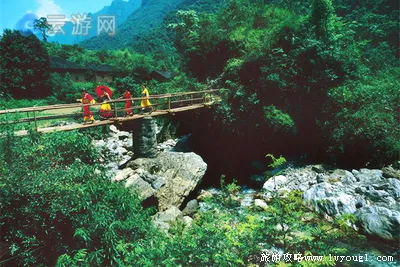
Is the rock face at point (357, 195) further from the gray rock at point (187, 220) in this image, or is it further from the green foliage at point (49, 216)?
the green foliage at point (49, 216)

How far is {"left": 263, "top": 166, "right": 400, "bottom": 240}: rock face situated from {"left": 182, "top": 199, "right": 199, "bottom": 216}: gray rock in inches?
112

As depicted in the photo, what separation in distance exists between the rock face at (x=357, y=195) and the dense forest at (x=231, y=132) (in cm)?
95

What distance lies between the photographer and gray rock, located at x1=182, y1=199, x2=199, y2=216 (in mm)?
10999

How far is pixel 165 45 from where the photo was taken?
245 ft

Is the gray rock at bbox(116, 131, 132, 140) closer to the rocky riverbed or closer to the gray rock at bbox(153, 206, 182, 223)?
the rocky riverbed

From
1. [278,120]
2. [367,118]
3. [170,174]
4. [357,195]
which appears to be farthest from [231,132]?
[357,195]

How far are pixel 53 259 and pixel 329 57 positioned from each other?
15.6m

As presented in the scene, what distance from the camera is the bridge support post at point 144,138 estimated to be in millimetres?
12938

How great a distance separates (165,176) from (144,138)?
2.30 meters

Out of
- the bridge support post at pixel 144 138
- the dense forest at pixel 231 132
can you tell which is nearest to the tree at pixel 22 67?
the dense forest at pixel 231 132

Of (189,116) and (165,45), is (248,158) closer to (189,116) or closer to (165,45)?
(189,116)

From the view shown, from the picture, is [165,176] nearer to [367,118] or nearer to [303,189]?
[303,189]

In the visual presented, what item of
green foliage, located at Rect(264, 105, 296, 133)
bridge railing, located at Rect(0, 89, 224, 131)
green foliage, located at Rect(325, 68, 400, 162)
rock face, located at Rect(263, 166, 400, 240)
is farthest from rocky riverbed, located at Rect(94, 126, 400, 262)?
green foliage, located at Rect(264, 105, 296, 133)

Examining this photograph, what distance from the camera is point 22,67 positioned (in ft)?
102
